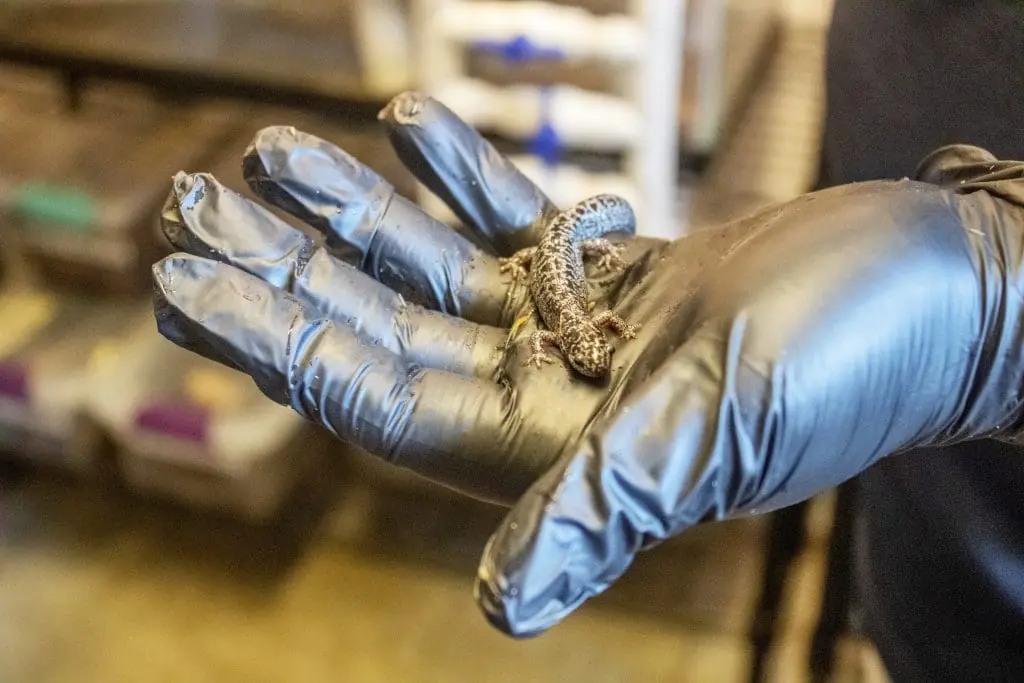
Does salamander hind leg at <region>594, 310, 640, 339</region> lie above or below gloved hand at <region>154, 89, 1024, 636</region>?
below

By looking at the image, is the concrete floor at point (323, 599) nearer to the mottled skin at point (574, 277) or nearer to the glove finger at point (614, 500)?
the mottled skin at point (574, 277)

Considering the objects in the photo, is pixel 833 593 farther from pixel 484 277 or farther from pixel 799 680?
pixel 484 277

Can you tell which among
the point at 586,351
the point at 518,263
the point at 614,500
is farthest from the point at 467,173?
the point at 614,500

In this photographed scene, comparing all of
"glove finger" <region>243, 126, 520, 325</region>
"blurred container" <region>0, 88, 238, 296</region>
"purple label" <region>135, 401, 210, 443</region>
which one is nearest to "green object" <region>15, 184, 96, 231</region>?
"blurred container" <region>0, 88, 238, 296</region>

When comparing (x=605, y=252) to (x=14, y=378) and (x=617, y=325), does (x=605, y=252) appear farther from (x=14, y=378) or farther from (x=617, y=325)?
(x=14, y=378)

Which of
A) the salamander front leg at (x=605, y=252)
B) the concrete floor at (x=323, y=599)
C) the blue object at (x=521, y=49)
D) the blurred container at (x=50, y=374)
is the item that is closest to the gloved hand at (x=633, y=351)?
the salamander front leg at (x=605, y=252)

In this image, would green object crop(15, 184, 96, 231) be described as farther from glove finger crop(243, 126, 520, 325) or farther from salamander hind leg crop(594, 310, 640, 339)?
salamander hind leg crop(594, 310, 640, 339)

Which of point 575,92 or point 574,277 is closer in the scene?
point 574,277
